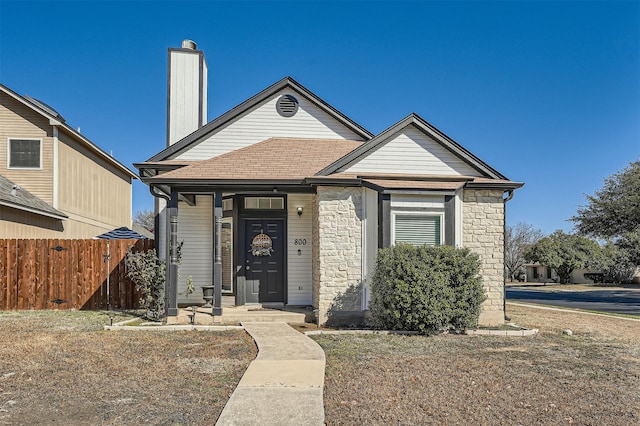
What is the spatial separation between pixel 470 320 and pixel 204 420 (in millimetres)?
6159

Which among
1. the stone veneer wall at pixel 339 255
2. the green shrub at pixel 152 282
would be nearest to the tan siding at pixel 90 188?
the green shrub at pixel 152 282

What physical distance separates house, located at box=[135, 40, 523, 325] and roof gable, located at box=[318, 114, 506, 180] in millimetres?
23

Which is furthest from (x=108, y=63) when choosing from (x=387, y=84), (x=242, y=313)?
(x=242, y=313)

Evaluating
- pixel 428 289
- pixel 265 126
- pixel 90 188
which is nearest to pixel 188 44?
pixel 265 126

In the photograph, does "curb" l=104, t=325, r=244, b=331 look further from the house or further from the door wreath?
the door wreath

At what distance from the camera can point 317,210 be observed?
10.3 meters

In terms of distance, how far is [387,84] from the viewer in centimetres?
1686

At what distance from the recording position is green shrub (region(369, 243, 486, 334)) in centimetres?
862

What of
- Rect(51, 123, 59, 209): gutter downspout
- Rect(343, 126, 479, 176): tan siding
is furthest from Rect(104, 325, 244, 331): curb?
Rect(51, 123, 59, 209): gutter downspout

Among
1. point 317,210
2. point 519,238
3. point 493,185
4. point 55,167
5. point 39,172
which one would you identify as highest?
point 55,167

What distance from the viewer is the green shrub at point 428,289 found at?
862 centimetres

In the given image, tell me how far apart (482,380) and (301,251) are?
22.4ft

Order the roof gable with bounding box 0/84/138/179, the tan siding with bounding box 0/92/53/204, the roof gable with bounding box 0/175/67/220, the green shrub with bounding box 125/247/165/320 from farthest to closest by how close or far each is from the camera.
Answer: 1. the tan siding with bounding box 0/92/53/204
2. the roof gable with bounding box 0/84/138/179
3. the roof gable with bounding box 0/175/67/220
4. the green shrub with bounding box 125/247/165/320

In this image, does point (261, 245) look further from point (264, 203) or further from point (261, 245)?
point (264, 203)
